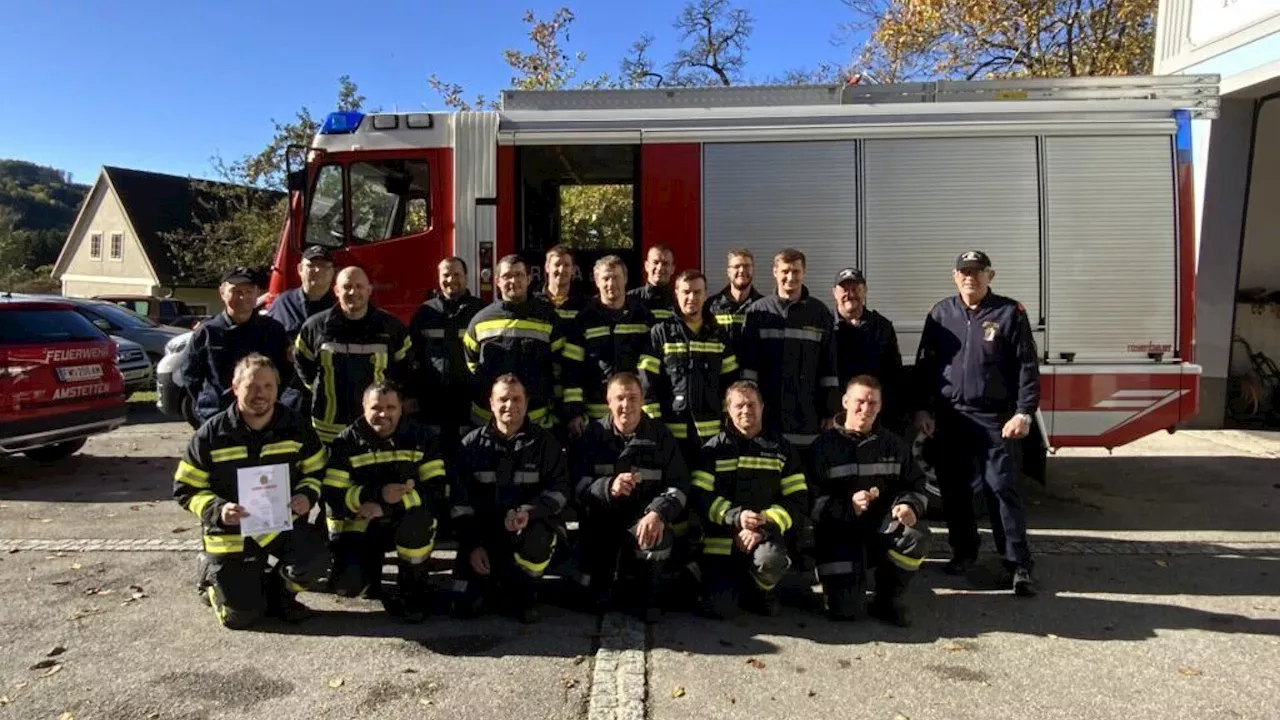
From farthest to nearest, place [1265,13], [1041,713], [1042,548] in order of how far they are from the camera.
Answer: [1265,13] < [1042,548] < [1041,713]

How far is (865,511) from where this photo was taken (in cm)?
421

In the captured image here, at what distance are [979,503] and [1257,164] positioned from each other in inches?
374

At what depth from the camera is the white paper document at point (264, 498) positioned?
3881 mm

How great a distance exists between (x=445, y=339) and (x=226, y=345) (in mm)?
1184

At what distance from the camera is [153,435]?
31.9ft

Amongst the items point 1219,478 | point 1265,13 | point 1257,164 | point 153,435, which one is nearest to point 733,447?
point 1219,478

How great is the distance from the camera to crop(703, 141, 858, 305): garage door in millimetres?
5801

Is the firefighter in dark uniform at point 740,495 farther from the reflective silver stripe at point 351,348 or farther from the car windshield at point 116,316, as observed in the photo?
the car windshield at point 116,316

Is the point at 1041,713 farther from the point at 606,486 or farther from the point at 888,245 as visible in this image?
the point at 888,245

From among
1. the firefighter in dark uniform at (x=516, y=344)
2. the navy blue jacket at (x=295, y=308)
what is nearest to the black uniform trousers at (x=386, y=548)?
the firefighter in dark uniform at (x=516, y=344)

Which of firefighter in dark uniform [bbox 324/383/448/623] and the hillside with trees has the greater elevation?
the hillside with trees

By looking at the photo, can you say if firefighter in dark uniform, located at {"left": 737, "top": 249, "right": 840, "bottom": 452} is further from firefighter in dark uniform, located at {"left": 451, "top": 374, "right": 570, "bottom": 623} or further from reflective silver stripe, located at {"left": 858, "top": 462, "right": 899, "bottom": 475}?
firefighter in dark uniform, located at {"left": 451, "top": 374, "right": 570, "bottom": 623}

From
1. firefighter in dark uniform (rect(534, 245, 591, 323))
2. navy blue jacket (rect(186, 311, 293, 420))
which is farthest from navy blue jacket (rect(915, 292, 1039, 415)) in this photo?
navy blue jacket (rect(186, 311, 293, 420))

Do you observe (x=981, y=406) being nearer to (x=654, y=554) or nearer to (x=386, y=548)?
(x=654, y=554)
